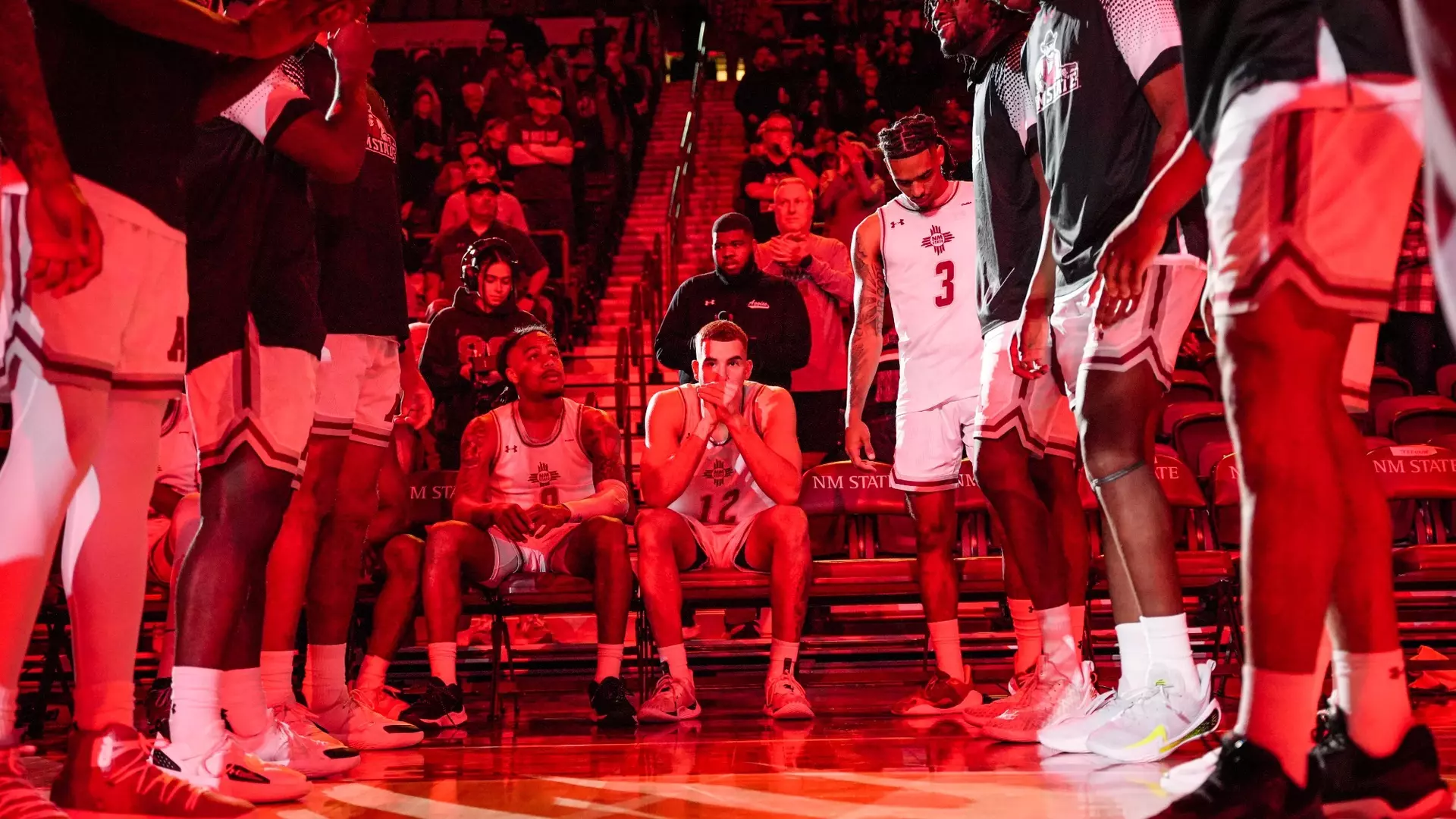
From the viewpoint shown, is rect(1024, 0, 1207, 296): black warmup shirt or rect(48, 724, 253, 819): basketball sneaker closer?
rect(48, 724, 253, 819): basketball sneaker

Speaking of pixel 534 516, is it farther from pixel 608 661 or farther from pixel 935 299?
pixel 935 299

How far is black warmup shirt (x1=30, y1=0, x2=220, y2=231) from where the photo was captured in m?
2.61

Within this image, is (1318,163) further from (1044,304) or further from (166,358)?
(166,358)

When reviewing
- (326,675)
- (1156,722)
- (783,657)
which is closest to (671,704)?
(783,657)

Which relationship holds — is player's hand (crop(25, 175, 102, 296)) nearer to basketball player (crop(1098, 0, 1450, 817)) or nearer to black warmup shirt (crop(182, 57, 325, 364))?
black warmup shirt (crop(182, 57, 325, 364))

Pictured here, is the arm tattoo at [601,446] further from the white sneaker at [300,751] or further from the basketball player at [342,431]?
the white sneaker at [300,751]

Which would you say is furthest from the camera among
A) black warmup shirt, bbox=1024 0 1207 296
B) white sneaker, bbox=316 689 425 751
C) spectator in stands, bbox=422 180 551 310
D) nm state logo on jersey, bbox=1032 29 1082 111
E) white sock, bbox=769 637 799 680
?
spectator in stands, bbox=422 180 551 310

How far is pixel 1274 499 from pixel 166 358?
7.06 ft

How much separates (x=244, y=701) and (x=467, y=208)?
7.06 meters

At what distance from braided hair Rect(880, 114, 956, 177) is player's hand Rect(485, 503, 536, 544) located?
2207 millimetres

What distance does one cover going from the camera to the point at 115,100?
267 centimetres

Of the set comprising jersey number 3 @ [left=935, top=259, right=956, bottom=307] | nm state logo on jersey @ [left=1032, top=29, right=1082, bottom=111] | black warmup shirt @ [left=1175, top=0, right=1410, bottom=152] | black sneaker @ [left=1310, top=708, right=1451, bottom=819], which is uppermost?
nm state logo on jersey @ [left=1032, top=29, right=1082, bottom=111]

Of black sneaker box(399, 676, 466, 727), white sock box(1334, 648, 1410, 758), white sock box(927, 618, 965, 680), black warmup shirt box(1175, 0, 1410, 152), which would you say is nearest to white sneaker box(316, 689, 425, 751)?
black sneaker box(399, 676, 466, 727)

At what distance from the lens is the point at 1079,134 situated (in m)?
3.67
